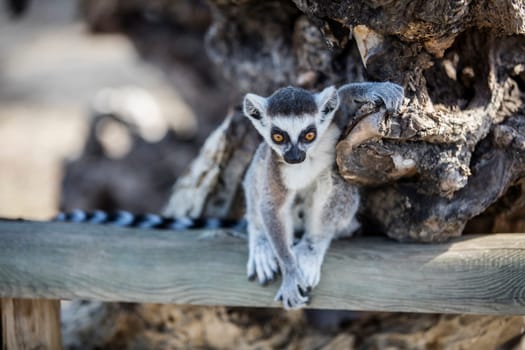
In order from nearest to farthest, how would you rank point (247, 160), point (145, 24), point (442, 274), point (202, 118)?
point (442, 274), point (247, 160), point (145, 24), point (202, 118)

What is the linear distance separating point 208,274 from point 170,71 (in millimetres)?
3926

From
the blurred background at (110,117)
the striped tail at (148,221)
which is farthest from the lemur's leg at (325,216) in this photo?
the blurred background at (110,117)

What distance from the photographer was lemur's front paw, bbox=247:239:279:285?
319cm

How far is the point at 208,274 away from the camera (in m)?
3.23

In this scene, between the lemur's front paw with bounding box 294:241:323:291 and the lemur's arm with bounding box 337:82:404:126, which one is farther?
the lemur's front paw with bounding box 294:241:323:291

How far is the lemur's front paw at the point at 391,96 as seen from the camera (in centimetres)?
275

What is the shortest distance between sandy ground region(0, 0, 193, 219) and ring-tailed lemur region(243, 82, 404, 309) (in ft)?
14.2

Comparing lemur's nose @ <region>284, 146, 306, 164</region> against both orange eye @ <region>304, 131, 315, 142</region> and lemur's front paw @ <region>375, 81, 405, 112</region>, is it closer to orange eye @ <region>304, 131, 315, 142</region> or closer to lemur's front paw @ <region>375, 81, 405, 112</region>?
orange eye @ <region>304, 131, 315, 142</region>

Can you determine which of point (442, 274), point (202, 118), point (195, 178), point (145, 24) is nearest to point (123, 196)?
point (202, 118)

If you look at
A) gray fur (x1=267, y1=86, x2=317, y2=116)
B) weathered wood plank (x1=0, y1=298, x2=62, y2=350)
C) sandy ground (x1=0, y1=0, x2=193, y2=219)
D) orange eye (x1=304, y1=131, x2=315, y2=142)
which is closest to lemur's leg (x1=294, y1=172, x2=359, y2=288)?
orange eye (x1=304, y1=131, x2=315, y2=142)

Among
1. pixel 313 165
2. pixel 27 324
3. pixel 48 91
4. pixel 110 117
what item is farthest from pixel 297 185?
pixel 48 91

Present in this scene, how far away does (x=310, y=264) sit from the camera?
3.17m

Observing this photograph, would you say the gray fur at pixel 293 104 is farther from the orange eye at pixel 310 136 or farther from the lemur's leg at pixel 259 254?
the lemur's leg at pixel 259 254

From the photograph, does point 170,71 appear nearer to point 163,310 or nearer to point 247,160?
point 247,160
